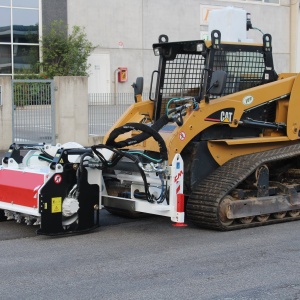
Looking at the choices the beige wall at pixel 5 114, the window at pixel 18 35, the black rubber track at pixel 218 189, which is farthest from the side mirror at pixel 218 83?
the window at pixel 18 35

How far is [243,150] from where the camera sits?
32.5 feet

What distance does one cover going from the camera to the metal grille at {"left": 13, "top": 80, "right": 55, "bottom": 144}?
18.1 m

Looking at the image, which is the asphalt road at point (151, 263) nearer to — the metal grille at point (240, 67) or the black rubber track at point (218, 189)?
the black rubber track at point (218, 189)

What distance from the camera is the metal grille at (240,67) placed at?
9914 millimetres

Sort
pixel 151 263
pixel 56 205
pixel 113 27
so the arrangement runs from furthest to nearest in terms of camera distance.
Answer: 1. pixel 113 27
2. pixel 56 205
3. pixel 151 263

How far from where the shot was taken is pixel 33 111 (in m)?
18.1

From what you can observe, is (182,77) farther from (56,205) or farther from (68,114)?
(68,114)

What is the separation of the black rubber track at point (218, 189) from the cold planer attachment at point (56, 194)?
50.8 inches

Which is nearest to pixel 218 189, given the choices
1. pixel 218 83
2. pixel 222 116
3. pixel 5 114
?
pixel 222 116

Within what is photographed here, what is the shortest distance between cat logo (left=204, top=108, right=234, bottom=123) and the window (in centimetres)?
2504

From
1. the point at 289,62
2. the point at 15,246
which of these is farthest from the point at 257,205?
the point at 289,62

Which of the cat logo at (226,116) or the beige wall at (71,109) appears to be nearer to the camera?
the cat logo at (226,116)

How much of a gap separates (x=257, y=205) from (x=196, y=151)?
1.09m

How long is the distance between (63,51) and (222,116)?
25.6 meters
